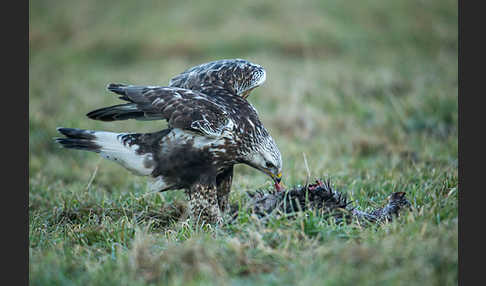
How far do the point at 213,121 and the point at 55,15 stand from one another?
41.6 ft

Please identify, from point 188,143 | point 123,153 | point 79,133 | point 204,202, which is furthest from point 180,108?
point 79,133

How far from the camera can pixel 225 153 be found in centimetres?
393

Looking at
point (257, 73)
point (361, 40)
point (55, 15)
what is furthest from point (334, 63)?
point (55, 15)

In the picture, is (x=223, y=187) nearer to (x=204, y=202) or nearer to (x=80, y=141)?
(x=204, y=202)

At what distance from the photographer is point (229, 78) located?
4.52 meters

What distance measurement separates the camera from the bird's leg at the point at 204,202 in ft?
12.9

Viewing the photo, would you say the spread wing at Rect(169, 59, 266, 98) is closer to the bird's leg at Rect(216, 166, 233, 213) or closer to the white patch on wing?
the bird's leg at Rect(216, 166, 233, 213)

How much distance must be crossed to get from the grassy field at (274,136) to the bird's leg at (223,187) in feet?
0.66

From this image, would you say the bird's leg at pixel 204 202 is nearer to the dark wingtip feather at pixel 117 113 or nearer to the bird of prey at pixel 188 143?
the bird of prey at pixel 188 143

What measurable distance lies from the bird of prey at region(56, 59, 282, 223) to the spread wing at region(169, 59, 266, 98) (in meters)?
0.34

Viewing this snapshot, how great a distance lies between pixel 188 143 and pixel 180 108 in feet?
0.99

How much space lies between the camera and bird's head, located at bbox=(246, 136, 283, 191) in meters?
4.05

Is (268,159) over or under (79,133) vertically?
under

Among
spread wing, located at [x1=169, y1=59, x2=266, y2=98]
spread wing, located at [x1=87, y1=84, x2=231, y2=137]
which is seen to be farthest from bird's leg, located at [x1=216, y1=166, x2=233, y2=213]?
spread wing, located at [x1=169, y1=59, x2=266, y2=98]
